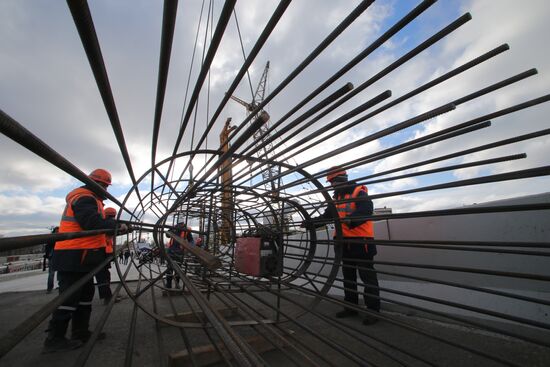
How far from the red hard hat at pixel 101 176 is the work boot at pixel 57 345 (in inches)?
52.5

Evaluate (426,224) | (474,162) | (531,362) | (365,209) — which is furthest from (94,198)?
(531,362)

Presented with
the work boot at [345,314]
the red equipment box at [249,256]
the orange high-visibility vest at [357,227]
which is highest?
the orange high-visibility vest at [357,227]

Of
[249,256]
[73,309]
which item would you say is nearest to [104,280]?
[73,309]

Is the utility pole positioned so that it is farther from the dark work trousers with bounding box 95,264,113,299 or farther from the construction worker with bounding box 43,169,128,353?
the dark work trousers with bounding box 95,264,113,299

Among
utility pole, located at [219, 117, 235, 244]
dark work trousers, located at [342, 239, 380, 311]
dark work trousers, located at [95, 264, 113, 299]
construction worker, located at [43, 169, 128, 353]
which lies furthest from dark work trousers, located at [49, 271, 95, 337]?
dark work trousers, located at [342, 239, 380, 311]

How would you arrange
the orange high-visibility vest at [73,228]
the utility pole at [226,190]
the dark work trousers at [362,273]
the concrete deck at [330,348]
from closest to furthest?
the utility pole at [226,190] < the concrete deck at [330,348] < the orange high-visibility vest at [73,228] < the dark work trousers at [362,273]

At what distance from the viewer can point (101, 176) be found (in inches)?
99.5

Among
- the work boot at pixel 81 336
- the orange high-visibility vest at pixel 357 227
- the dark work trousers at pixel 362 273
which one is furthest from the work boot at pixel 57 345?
the orange high-visibility vest at pixel 357 227

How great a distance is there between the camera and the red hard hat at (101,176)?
98.0 inches

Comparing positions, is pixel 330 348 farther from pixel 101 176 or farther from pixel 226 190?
pixel 101 176

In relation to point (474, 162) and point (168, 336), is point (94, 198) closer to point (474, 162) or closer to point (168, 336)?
point (168, 336)

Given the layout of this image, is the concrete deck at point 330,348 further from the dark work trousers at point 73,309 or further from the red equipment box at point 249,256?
the red equipment box at point 249,256

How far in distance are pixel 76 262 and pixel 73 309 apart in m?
0.36

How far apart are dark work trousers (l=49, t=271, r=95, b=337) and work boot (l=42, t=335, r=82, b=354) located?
0.10 ft
